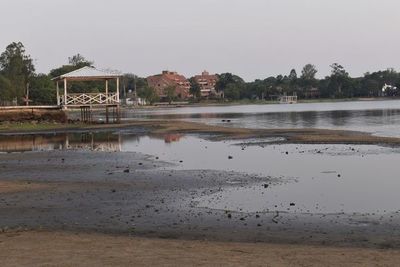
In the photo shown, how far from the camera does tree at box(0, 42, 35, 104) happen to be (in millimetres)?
103312

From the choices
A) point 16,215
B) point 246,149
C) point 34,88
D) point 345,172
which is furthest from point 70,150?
point 34,88

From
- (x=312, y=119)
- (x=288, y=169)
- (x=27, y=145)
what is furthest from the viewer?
(x=312, y=119)

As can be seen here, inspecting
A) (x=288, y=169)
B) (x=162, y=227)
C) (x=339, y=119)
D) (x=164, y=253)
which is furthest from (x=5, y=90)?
(x=164, y=253)

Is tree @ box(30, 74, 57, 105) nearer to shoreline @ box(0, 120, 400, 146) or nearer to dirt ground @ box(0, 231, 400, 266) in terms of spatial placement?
shoreline @ box(0, 120, 400, 146)

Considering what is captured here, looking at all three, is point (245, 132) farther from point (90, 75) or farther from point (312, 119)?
point (312, 119)

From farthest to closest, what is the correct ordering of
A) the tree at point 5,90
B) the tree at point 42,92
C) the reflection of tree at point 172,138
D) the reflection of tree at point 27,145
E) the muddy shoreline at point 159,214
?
1. the tree at point 42,92
2. the tree at point 5,90
3. the reflection of tree at point 172,138
4. the reflection of tree at point 27,145
5. the muddy shoreline at point 159,214

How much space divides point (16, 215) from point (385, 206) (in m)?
9.85

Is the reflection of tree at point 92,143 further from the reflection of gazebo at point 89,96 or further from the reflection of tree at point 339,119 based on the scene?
the reflection of tree at point 339,119

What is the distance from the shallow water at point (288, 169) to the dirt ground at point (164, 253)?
4.75 meters

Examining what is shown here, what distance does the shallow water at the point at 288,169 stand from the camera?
15.7 m

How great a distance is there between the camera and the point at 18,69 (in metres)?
108

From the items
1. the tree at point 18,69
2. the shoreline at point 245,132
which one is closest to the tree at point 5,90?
the tree at point 18,69

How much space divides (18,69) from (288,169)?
3694 inches

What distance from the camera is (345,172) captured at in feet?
72.9
